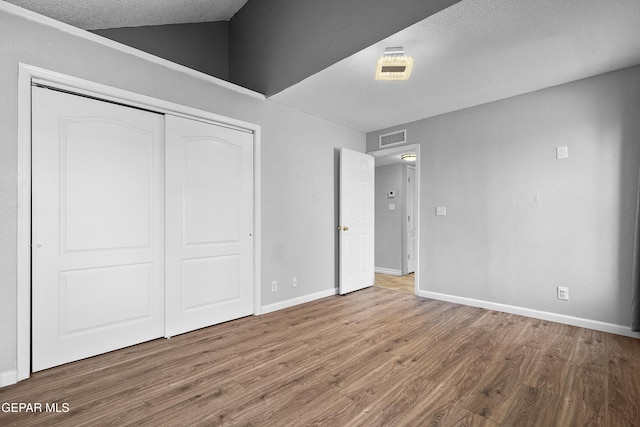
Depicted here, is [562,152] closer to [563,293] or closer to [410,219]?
[563,293]

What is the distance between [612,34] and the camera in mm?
2197

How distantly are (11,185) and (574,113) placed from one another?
15.9 ft

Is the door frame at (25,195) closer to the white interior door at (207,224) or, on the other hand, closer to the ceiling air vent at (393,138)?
the white interior door at (207,224)

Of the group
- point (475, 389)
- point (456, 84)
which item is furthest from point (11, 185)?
point (456, 84)

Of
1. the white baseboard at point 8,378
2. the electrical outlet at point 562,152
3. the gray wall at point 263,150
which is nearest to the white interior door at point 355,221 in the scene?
the gray wall at point 263,150

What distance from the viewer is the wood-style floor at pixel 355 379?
64.2 inches

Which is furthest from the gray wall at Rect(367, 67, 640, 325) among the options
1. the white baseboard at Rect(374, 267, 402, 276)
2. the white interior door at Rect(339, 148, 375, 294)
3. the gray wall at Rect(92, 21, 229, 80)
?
the gray wall at Rect(92, 21, 229, 80)

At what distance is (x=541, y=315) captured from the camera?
3.17 metres

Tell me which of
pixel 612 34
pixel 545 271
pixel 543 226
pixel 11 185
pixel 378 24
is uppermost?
pixel 378 24

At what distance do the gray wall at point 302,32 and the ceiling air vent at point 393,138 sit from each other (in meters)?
1.96

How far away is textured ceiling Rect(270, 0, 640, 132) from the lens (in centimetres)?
198

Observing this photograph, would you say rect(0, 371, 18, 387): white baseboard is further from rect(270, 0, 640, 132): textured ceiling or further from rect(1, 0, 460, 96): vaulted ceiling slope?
rect(270, 0, 640, 132): textured ceiling

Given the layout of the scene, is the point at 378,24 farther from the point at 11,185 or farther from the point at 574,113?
the point at 11,185

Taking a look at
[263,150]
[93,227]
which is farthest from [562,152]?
[93,227]
